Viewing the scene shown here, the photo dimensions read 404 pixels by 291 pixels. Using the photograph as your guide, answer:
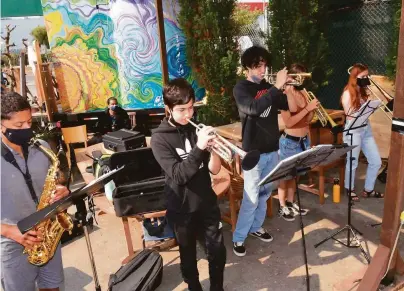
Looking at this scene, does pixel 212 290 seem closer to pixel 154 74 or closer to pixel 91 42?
pixel 154 74

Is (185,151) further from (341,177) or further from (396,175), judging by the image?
(341,177)

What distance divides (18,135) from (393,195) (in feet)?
12.0

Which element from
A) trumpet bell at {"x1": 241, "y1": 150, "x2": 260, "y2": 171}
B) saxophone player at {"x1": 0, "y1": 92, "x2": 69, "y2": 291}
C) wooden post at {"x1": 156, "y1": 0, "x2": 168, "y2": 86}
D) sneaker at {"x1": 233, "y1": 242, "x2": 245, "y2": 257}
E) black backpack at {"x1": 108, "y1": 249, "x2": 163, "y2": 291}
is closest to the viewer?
trumpet bell at {"x1": 241, "y1": 150, "x2": 260, "y2": 171}

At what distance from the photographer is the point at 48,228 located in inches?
127

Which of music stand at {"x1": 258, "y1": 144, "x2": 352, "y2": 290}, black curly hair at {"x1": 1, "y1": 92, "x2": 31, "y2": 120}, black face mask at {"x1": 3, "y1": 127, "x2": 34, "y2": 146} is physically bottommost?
music stand at {"x1": 258, "y1": 144, "x2": 352, "y2": 290}

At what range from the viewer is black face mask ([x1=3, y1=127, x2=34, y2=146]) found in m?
2.90

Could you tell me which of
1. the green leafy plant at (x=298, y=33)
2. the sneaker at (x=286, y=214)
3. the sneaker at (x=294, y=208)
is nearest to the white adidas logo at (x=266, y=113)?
the sneaker at (x=286, y=214)

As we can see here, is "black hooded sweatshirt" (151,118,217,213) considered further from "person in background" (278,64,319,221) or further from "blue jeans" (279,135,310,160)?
"blue jeans" (279,135,310,160)

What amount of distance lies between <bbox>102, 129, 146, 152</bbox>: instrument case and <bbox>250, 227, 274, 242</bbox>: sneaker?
2367 mm

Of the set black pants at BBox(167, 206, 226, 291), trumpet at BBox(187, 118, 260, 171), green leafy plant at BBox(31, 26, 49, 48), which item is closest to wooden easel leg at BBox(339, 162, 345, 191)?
black pants at BBox(167, 206, 226, 291)

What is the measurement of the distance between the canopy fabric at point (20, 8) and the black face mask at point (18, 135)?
6771mm

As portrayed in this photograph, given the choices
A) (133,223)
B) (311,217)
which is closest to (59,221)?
(133,223)

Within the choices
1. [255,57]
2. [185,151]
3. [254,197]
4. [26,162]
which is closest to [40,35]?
[255,57]

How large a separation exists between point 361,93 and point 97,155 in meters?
4.30
